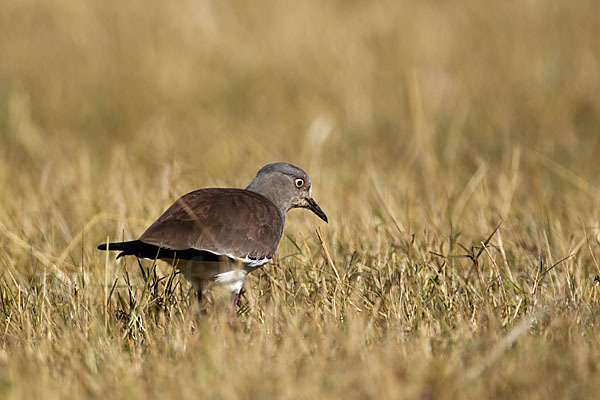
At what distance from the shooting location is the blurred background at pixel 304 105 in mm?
5984

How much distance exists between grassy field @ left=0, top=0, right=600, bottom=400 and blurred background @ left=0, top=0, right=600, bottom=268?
0.03 meters

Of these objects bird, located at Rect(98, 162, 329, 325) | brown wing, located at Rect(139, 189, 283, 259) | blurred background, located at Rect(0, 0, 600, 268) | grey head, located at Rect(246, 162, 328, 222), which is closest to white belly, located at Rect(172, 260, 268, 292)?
bird, located at Rect(98, 162, 329, 325)

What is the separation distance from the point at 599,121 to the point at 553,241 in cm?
315

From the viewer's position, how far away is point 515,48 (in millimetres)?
9367

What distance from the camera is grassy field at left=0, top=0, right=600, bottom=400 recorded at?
3086 mm

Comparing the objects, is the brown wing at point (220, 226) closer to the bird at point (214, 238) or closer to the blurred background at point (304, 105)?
the bird at point (214, 238)

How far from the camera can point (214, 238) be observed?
387 cm

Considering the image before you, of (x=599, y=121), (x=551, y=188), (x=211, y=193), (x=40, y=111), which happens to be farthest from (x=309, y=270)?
(x=40, y=111)

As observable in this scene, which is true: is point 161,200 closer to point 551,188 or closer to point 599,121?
point 551,188

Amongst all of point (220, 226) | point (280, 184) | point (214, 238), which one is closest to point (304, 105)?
point (280, 184)

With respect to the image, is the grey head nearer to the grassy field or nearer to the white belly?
the grassy field

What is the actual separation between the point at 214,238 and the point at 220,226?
4.6 inches

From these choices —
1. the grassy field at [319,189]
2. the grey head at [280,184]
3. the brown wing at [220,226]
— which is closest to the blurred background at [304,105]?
the grassy field at [319,189]

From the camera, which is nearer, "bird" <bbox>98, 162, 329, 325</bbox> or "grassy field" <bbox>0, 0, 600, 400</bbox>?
"grassy field" <bbox>0, 0, 600, 400</bbox>
